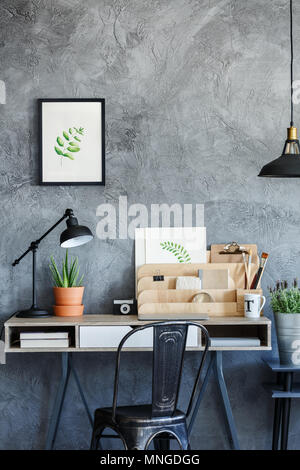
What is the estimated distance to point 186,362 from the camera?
3277 mm

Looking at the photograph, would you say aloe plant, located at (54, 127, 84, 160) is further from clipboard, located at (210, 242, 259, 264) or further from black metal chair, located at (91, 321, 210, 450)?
black metal chair, located at (91, 321, 210, 450)

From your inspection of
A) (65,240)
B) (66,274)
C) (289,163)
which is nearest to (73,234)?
(65,240)

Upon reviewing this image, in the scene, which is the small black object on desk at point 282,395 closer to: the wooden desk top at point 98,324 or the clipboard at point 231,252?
the wooden desk top at point 98,324

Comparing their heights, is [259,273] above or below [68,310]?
above

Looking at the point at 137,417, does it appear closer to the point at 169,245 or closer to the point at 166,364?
the point at 166,364

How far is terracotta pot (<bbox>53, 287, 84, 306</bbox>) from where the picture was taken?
3.11 metres

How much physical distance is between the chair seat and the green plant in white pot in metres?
0.73

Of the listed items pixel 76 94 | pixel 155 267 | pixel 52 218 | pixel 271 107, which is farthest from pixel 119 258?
pixel 271 107

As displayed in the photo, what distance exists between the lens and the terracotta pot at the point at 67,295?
3109 mm

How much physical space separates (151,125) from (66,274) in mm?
934

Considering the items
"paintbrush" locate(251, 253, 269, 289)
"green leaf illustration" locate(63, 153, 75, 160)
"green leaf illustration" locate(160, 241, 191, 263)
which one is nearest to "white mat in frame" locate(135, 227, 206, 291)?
"green leaf illustration" locate(160, 241, 191, 263)

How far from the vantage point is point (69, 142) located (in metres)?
3.29

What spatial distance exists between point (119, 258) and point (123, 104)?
0.85m

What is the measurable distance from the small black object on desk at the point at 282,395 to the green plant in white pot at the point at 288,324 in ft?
0.19
